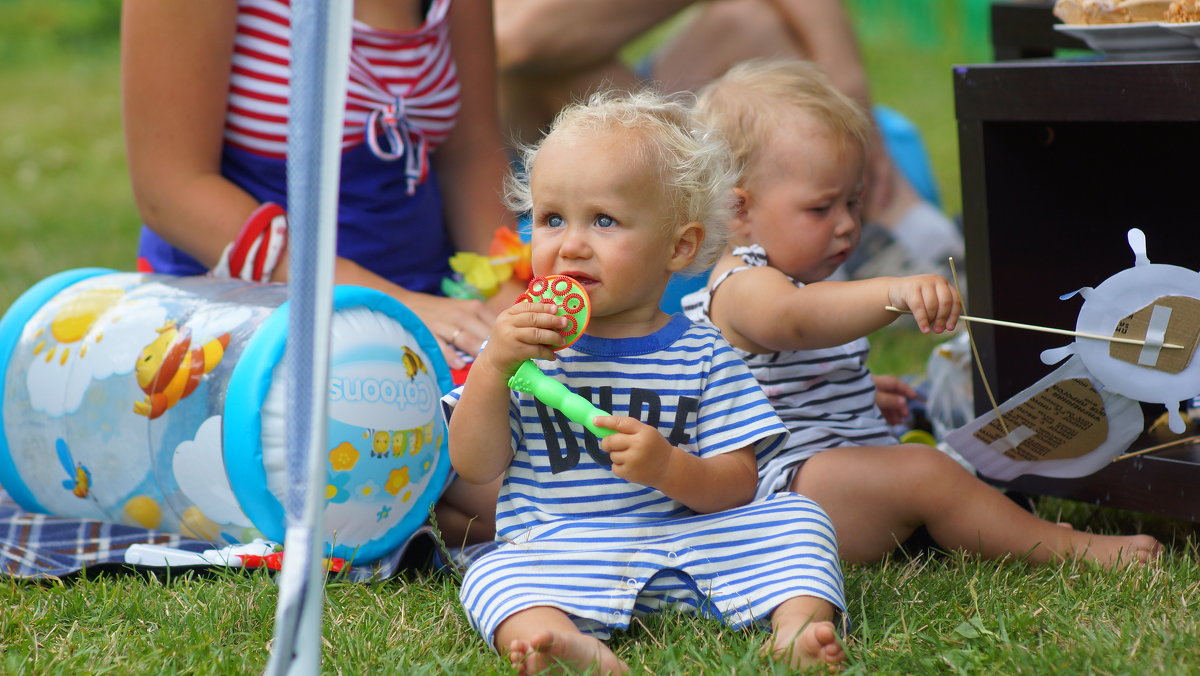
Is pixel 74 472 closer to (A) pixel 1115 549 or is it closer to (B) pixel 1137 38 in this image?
(A) pixel 1115 549

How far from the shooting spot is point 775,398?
6.02ft

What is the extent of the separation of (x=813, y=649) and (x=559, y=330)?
436 millimetres

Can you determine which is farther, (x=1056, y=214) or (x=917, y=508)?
(x=1056, y=214)

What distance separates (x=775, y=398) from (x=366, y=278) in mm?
680

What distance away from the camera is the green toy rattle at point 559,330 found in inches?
53.8

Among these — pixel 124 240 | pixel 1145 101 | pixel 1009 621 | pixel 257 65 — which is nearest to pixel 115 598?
pixel 257 65

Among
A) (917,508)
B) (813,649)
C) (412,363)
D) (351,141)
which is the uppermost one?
(351,141)

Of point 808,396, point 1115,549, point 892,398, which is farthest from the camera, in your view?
point 892,398

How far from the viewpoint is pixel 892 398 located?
213 centimetres

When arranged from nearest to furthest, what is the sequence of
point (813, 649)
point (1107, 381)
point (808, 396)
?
point (813, 649) → point (1107, 381) → point (808, 396)

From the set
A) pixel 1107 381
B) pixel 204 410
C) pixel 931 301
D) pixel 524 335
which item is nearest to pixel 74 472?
pixel 204 410

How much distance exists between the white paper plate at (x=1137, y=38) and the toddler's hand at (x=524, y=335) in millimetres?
895

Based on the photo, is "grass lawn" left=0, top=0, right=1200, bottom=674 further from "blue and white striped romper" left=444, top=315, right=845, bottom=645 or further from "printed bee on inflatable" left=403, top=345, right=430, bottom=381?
"printed bee on inflatable" left=403, top=345, right=430, bottom=381

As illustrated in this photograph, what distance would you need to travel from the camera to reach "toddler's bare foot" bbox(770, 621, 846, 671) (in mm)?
1319
